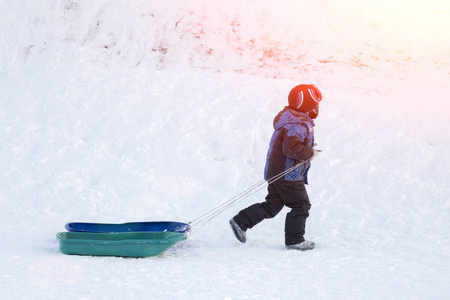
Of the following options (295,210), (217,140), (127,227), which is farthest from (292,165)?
(217,140)

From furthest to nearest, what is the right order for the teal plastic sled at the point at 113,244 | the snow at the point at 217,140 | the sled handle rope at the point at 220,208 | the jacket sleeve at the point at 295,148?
the sled handle rope at the point at 220,208 < the jacket sleeve at the point at 295,148 < the teal plastic sled at the point at 113,244 < the snow at the point at 217,140

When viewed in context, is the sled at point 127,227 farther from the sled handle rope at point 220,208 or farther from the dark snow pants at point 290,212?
the dark snow pants at point 290,212

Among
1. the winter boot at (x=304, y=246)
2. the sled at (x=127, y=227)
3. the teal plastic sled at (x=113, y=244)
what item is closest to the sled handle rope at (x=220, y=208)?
the sled at (x=127, y=227)

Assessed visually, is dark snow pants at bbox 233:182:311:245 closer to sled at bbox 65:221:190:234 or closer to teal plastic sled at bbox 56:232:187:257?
sled at bbox 65:221:190:234

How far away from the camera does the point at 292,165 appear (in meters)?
5.04

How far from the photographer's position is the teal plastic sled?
454 cm

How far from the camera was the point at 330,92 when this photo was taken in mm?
8422

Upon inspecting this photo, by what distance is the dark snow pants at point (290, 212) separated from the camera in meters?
4.97

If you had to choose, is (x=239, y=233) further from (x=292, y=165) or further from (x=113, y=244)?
(x=113, y=244)

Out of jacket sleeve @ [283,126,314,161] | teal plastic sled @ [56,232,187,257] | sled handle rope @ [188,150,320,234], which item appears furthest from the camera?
sled handle rope @ [188,150,320,234]

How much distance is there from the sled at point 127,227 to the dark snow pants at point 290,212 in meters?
0.54

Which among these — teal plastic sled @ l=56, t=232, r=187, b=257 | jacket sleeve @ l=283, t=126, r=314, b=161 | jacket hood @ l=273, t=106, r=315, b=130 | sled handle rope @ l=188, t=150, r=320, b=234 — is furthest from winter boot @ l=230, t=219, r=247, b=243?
jacket hood @ l=273, t=106, r=315, b=130

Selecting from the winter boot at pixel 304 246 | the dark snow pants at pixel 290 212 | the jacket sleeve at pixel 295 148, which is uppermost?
the jacket sleeve at pixel 295 148

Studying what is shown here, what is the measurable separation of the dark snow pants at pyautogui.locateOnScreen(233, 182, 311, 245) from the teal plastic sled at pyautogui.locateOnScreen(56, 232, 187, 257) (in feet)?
2.47
